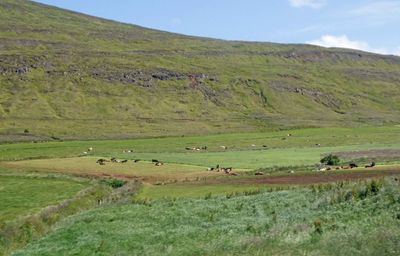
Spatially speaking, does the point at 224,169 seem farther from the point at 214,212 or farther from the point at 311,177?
the point at 214,212

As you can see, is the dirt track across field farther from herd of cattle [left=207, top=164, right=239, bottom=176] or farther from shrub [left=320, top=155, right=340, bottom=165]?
shrub [left=320, top=155, right=340, bottom=165]

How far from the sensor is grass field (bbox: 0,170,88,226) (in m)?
44.4

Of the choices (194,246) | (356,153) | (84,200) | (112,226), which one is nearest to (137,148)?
(356,153)

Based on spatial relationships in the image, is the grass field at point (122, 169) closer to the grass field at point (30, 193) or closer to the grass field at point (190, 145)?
the grass field at point (30, 193)

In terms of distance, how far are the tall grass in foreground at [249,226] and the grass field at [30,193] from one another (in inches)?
241

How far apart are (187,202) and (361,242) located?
21.1 meters

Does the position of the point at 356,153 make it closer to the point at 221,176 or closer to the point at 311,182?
the point at 221,176

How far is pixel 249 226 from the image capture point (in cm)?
3238

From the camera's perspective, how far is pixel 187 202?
44.0m

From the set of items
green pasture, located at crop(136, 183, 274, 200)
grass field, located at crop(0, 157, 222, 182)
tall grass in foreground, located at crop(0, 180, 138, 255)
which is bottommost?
grass field, located at crop(0, 157, 222, 182)

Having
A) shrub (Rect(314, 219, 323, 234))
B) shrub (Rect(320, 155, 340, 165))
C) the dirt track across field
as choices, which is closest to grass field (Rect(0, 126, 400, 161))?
shrub (Rect(320, 155, 340, 165))

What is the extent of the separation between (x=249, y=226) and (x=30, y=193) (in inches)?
1116

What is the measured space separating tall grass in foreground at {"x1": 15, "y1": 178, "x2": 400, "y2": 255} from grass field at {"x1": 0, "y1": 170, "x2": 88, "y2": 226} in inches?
241

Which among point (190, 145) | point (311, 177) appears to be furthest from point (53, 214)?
point (190, 145)
